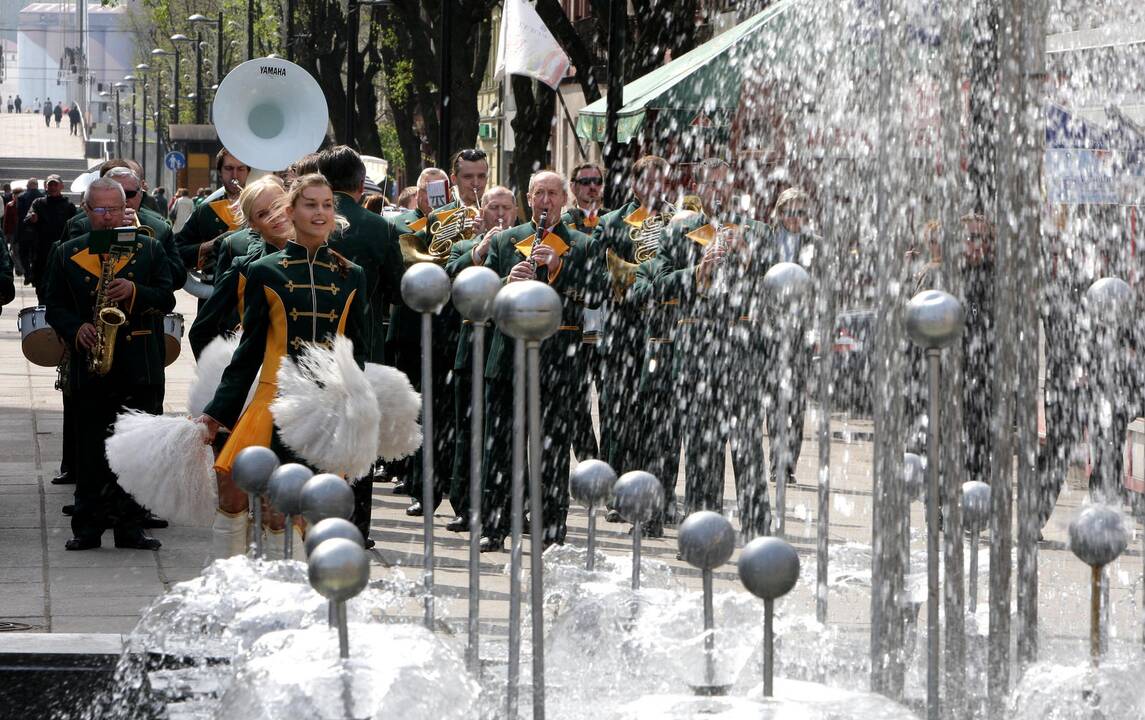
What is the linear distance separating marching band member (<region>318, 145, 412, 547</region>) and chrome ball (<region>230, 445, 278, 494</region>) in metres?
3.39

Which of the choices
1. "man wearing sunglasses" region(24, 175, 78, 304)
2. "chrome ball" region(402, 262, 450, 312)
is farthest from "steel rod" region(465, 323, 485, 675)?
"man wearing sunglasses" region(24, 175, 78, 304)

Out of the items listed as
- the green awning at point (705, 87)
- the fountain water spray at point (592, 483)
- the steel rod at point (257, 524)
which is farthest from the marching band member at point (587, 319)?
the fountain water spray at point (592, 483)

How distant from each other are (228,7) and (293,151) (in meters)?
52.6

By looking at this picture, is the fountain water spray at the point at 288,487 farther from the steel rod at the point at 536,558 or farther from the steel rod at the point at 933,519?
the steel rod at the point at 933,519

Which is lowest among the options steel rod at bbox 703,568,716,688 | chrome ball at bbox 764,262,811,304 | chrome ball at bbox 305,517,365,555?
steel rod at bbox 703,568,716,688

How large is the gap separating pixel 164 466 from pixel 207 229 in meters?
4.53

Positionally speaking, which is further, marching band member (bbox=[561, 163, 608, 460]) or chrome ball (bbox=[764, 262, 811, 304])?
marching band member (bbox=[561, 163, 608, 460])

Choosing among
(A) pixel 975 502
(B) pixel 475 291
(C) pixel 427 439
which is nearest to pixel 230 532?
(C) pixel 427 439

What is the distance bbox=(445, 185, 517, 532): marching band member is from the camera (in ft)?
32.8

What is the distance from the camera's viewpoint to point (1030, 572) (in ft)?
14.4

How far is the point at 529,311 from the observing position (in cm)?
393

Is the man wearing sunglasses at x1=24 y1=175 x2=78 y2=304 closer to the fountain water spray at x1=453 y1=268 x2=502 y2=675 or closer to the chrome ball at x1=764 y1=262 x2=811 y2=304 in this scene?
the chrome ball at x1=764 y1=262 x2=811 y2=304

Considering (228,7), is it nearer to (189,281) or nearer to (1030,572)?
(189,281)

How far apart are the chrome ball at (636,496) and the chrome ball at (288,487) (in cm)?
80
